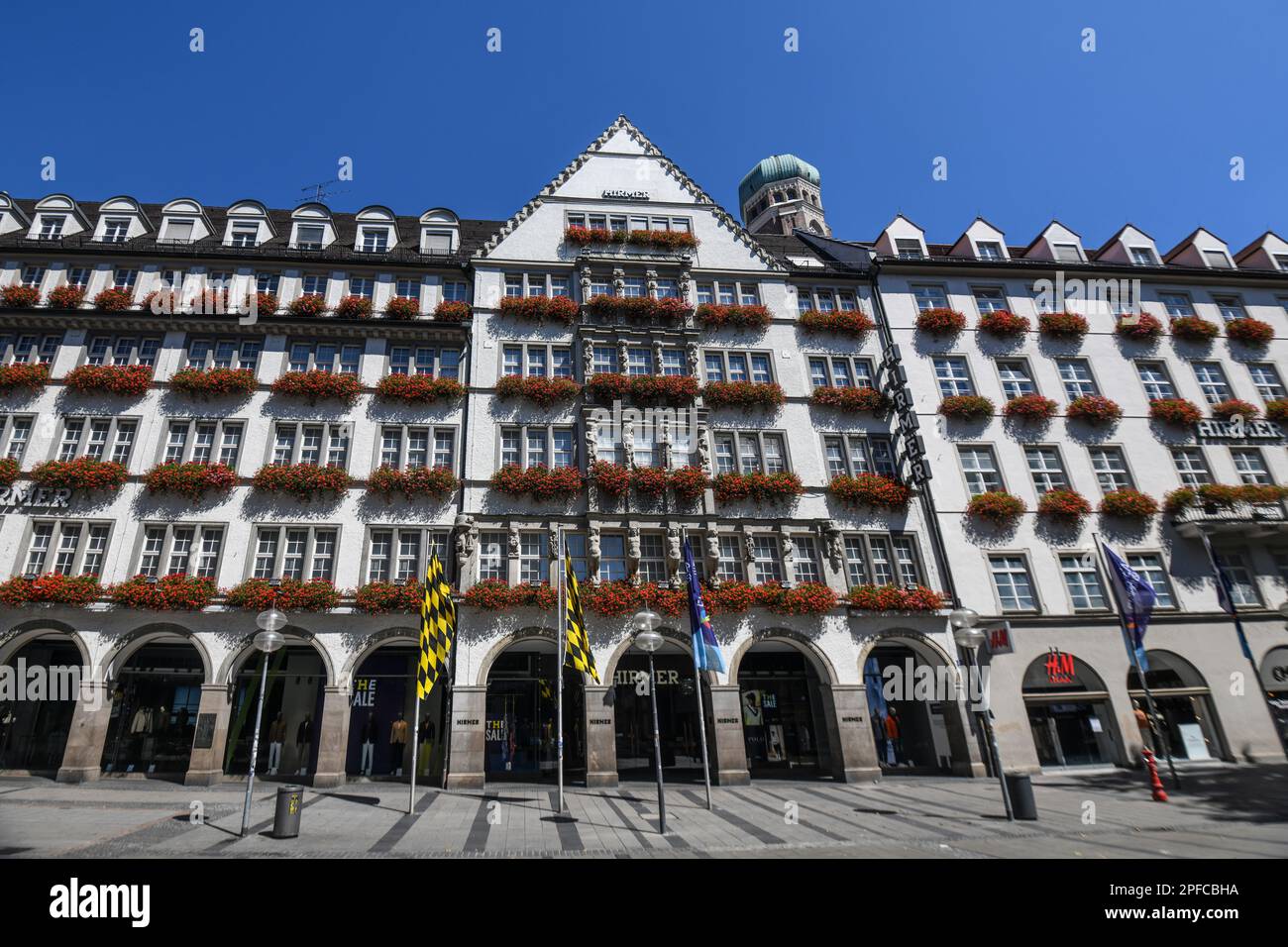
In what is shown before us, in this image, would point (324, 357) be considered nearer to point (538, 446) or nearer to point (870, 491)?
point (538, 446)

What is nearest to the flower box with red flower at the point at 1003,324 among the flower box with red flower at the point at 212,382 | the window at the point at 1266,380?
the window at the point at 1266,380

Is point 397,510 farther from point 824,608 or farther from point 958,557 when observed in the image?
point 958,557

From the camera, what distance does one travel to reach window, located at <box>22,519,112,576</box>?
20328 millimetres

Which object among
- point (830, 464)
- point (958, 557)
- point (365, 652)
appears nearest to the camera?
point (365, 652)

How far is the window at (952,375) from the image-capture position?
26.1 metres

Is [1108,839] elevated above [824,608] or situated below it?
below

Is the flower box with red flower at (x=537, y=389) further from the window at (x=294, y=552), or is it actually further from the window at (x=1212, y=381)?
the window at (x=1212, y=381)

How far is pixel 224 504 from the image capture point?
2139 centimetres

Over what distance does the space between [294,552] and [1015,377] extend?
93.4 feet

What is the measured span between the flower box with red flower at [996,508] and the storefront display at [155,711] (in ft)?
91.0

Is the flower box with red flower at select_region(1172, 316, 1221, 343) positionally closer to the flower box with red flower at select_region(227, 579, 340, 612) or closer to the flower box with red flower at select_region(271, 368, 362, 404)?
the flower box with red flower at select_region(271, 368, 362, 404)

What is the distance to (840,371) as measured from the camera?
26.4 metres

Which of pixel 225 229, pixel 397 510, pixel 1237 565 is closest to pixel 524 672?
pixel 397 510

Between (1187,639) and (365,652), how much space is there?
2812 cm
